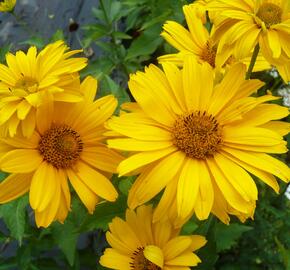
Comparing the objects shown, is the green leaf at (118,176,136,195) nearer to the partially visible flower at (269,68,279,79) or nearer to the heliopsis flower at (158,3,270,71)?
the heliopsis flower at (158,3,270,71)

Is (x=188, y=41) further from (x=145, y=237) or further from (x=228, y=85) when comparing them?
(x=145, y=237)

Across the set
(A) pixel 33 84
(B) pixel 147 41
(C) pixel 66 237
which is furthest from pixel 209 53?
(B) pixel 147 41


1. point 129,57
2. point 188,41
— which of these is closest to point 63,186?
point 188,41

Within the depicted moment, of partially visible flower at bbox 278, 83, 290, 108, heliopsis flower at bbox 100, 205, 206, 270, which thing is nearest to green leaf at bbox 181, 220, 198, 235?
heliopsis flower at bbox 100, 205, 206, 270

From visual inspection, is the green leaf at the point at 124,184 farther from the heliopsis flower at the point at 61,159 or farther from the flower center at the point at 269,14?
the flower center at the point at 269,14

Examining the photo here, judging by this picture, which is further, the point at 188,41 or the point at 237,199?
the point at 188,41

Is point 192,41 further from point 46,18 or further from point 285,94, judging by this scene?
point 46,18
